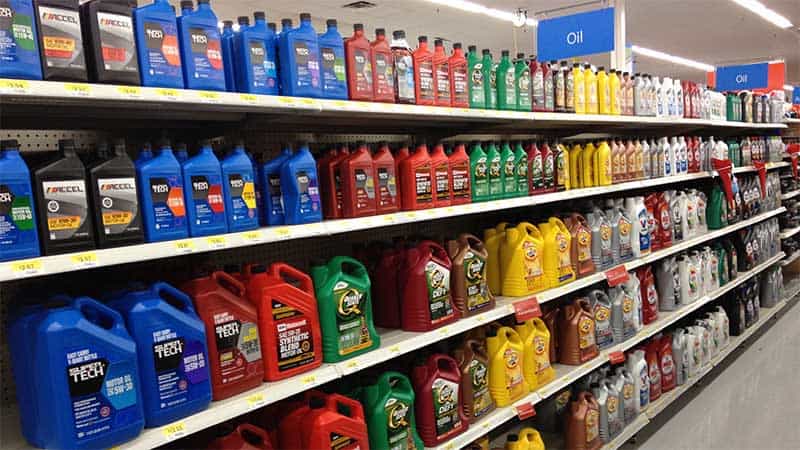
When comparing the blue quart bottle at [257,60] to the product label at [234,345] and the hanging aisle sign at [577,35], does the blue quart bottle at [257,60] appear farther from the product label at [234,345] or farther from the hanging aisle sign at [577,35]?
the hanging aisle sign at [577,35]

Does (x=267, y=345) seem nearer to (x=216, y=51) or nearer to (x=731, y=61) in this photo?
(x=216, y=51)

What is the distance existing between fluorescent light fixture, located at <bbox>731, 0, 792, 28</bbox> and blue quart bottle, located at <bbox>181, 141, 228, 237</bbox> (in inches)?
398

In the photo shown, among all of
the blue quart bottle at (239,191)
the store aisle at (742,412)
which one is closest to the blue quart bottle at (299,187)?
the blue quart bottle at (239,191)

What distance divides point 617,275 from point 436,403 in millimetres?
1638

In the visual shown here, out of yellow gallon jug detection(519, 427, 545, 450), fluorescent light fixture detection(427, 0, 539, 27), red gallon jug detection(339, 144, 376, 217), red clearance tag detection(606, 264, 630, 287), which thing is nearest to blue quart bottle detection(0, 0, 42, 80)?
red gallon jug detection(339, 144, 376, 217)

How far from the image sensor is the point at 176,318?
5.36 feet

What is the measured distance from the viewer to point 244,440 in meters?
1.89

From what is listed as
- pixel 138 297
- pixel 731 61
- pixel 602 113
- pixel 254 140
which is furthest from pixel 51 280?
pixel 731 61

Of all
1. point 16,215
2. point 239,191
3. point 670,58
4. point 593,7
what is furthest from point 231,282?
point 670,58

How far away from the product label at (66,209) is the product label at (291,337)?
65 centimetres

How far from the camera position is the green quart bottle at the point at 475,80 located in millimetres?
2650

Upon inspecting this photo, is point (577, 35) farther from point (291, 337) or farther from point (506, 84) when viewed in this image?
point (291, 337)

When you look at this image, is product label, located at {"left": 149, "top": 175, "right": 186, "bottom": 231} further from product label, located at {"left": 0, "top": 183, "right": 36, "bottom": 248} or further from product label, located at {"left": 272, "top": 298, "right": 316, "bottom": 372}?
product label, located at {"left": 272, "top": 298, "right": 316, "bottom": 372}

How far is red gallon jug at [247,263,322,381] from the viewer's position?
6.32 ft
